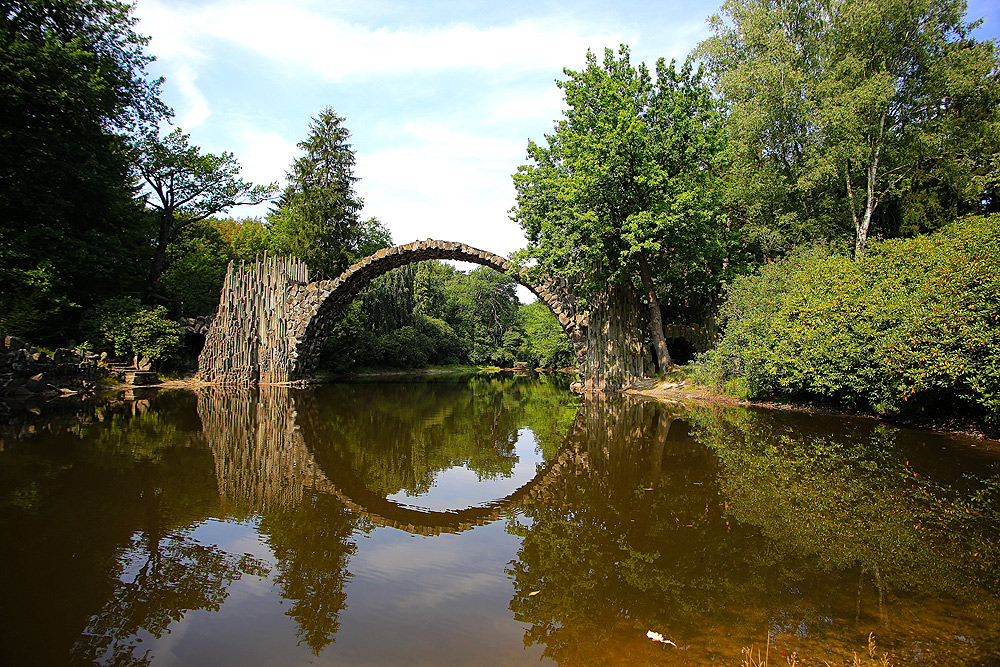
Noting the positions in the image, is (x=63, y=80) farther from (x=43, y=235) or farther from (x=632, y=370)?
(x=632, y=370)

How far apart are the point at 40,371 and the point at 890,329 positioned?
20.1 metres

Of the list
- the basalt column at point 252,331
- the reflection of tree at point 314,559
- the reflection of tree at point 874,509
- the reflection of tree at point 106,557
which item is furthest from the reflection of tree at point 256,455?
the basalt column at point 252,331

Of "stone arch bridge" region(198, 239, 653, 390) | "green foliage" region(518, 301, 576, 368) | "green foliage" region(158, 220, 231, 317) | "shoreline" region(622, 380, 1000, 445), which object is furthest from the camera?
"green foliage" region(518, 301, 576, 368)

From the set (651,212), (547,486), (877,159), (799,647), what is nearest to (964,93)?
(877,159)

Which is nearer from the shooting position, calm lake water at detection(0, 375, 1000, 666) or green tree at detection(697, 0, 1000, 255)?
calm lake water at detection(0, 375, 1000, 666)

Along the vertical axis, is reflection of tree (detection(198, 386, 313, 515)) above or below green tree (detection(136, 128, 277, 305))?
below

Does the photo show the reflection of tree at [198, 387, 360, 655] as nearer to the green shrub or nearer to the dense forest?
the dense forest

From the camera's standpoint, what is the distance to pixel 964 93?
16.1 m

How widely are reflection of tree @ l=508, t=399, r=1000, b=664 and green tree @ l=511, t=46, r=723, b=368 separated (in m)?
10.3

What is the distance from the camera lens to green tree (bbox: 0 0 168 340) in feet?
52.4

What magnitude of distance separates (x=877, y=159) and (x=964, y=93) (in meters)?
3.11

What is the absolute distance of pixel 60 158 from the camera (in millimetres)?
17656

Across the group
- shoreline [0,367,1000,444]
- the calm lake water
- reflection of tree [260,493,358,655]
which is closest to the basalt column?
shoreline [0,367,1000,444]

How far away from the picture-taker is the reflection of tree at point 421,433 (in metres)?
6.51
